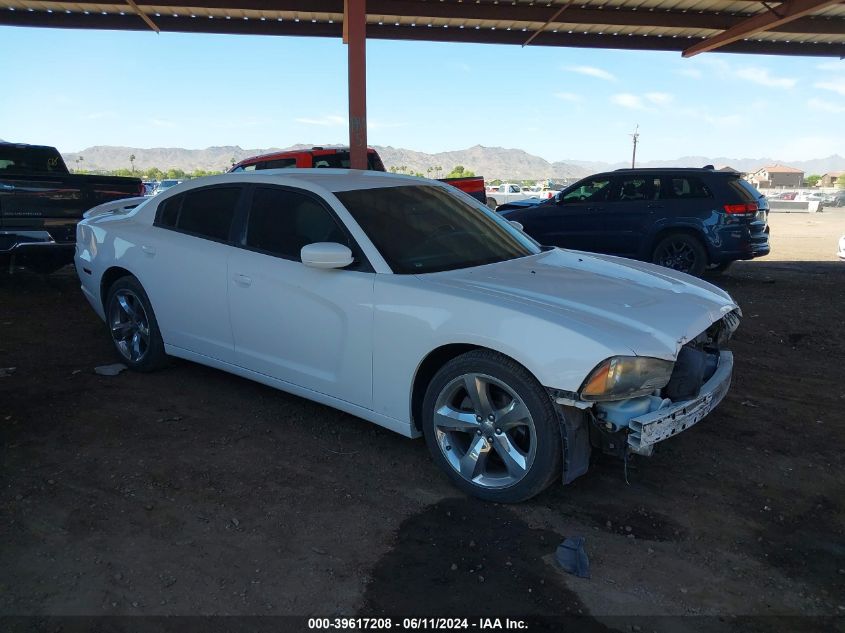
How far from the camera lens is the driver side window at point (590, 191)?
33.5ft

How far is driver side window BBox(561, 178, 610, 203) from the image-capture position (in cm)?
1022

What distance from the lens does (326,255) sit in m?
3.55

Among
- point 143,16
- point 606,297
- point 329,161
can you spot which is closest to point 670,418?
point 606,297

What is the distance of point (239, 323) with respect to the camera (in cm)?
423

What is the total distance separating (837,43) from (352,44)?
11.1 m

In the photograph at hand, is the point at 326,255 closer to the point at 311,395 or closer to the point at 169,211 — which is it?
the point at 311,395

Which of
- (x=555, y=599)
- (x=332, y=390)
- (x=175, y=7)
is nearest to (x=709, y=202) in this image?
(x=332, y=390)

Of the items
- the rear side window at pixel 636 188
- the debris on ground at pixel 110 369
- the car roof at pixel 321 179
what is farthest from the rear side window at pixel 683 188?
the debris on ground at pixel 110 369

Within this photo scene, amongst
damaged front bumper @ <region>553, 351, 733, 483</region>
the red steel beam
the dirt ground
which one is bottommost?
the dirt ground

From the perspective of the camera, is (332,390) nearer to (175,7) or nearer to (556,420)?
(556,420)

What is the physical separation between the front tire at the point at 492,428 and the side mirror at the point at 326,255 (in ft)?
2.71

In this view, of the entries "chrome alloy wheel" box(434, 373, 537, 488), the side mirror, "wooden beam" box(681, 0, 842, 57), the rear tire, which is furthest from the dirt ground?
"wooden beam" box(681, 0, 842, 57)

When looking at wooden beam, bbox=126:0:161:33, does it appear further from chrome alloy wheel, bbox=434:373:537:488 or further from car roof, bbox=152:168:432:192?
chrome alloy wheel, bbox=434:373:537:488

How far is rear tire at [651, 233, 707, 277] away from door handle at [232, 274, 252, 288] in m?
7.05
